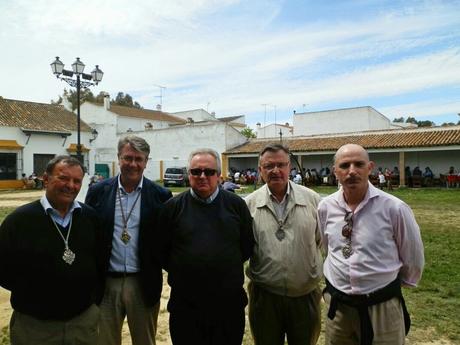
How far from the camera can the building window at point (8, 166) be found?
93.9 feet

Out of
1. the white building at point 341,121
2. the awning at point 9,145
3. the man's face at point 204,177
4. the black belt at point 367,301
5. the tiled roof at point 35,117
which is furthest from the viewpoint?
the white building at point 341,121

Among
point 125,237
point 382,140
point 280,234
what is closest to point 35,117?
point 382,140

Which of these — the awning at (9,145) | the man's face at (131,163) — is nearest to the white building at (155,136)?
the awning at (9,145)

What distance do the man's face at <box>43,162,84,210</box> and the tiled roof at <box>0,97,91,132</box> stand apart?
30656mm

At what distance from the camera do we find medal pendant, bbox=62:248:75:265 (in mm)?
2392

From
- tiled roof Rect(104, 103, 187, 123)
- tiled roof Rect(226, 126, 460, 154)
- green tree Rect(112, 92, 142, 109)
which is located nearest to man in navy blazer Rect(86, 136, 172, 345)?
tiled roof Rect(226, 126, 460, 154)

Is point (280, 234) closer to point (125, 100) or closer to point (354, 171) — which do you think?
point (354, 171)

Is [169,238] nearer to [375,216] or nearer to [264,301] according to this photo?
[264,301]

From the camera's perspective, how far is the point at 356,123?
36688 mm

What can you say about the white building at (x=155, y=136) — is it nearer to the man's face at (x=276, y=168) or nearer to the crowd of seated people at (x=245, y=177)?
the crowd of seated people at (x=245, y=177)

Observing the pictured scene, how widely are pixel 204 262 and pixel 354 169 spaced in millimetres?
1107

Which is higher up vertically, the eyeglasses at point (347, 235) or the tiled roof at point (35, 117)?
the tiled roof at point (35, 117)

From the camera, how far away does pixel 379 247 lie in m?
2.34

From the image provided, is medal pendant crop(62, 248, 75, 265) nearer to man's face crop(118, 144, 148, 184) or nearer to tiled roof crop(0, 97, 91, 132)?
man's face crop(118, 144, 148, 184)
